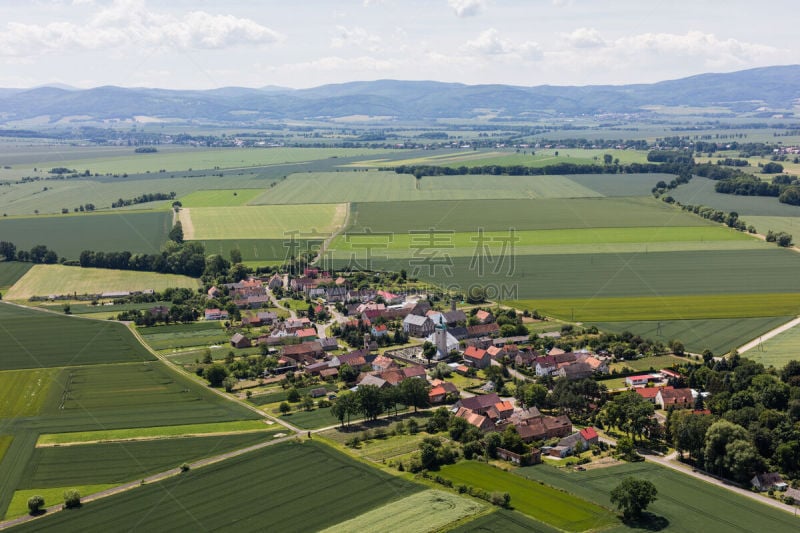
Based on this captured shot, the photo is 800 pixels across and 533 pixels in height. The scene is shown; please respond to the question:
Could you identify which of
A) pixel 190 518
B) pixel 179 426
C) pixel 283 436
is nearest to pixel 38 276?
pixel 179 426

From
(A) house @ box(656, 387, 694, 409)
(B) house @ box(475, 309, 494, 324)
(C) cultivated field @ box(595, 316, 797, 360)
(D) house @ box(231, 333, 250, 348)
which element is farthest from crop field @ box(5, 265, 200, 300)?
(A) house @ box(656, 387, 694, 409)

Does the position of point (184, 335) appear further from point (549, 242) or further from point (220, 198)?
point (220, 198)

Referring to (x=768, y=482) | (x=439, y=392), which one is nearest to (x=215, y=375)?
(x=439, y=392)

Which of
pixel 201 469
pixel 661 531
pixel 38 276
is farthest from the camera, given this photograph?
pixel 38 276

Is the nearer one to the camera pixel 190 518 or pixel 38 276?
pixel 190 518

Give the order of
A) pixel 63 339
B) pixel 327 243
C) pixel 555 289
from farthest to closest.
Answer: pixel 327 243, pixel 555 289, pixel 63 339

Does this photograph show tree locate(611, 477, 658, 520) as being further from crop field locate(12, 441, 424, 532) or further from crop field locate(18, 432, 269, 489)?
crop field locate(18, 432, 269, 489)

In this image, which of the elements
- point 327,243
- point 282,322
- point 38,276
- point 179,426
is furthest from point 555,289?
point 38,276

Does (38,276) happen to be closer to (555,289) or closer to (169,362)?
(169,362)
